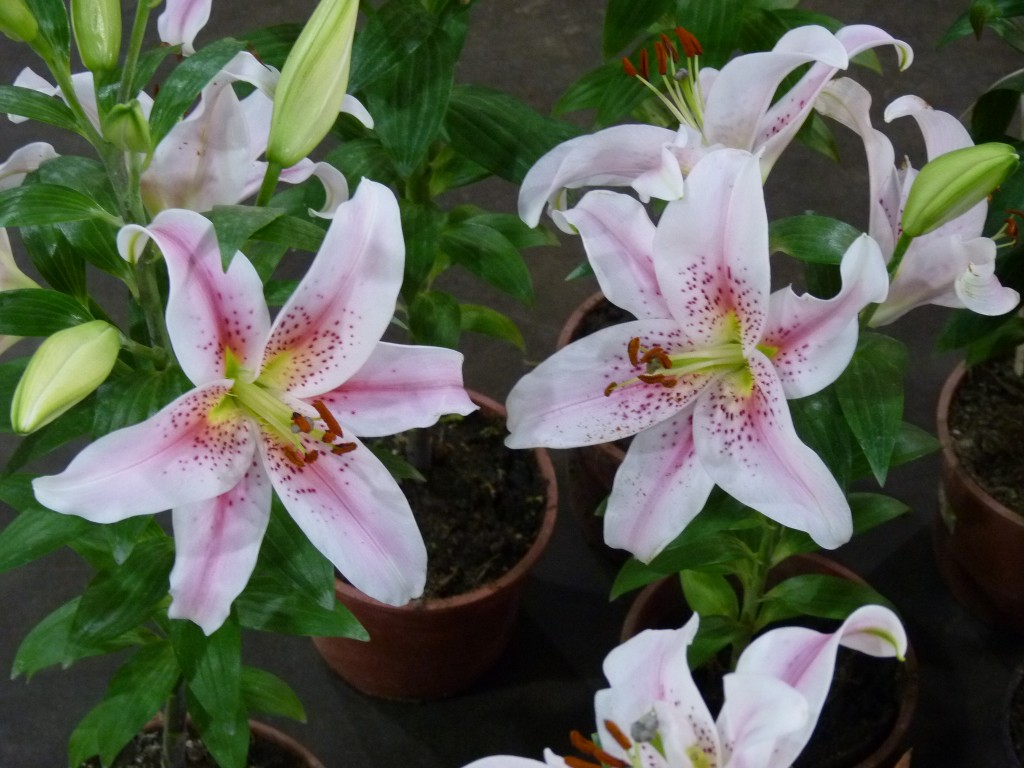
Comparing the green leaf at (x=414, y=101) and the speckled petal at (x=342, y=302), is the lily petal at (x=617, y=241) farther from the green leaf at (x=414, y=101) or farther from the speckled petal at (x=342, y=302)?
the green leaf at (x=414, y=101)

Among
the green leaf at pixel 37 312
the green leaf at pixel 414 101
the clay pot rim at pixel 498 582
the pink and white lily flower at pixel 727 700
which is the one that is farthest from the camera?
the clay pot rim at pixel 498 582

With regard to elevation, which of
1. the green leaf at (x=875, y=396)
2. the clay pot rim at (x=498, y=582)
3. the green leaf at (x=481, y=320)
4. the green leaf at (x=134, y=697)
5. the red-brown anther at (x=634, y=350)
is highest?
the red-brown anther at (x=634, y=350)

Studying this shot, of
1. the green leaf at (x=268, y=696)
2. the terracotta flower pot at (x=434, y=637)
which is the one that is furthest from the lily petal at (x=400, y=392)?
the terracotta flower pot at (x=434, y=637)

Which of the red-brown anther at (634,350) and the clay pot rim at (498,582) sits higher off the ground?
the red-brown anther at (634,350)

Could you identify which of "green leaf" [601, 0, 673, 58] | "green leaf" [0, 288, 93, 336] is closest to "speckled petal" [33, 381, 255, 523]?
"green leaf" [0, 288, 93, 336]

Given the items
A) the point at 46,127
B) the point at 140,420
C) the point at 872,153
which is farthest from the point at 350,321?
the point at 46,127

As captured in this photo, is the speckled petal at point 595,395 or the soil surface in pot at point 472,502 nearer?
the speckled petal at point 595,395
